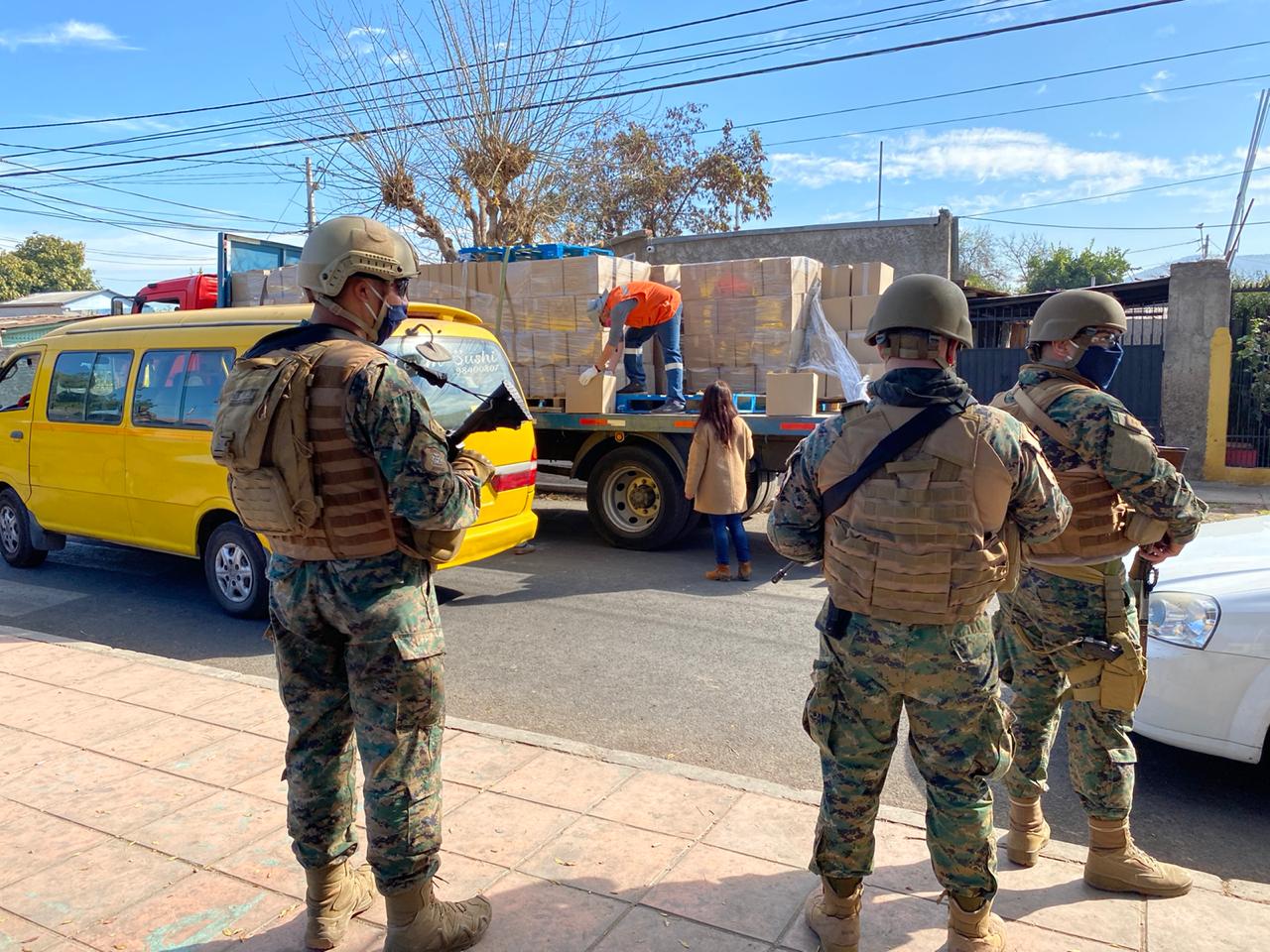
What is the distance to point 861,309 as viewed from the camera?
849 centimetres

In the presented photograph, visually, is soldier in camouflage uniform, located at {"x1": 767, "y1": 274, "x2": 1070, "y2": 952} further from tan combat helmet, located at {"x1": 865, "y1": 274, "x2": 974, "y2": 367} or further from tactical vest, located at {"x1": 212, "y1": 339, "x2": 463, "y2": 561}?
tactical vest, located at {"x1": 212, "y1": 339, "x2": 463, "y2": 561}

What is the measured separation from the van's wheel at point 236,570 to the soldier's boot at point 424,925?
399 cm

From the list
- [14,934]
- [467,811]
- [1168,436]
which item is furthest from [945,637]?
[1168,436]

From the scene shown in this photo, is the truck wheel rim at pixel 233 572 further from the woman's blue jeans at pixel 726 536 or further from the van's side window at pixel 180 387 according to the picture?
the woman's blue jeans at pixel 726 536

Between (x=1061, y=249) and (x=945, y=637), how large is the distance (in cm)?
3690

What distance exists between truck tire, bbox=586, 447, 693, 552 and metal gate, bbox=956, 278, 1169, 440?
20.2 feet

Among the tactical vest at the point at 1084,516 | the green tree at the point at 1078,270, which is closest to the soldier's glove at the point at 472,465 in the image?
the tactical vest at the point at 1084,516

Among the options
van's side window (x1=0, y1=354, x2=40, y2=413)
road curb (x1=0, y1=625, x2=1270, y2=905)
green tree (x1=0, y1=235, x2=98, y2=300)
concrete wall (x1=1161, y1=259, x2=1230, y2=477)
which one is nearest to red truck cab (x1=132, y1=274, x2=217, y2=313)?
van's side window (x1=0, y1=354, x2=40, y2=413)

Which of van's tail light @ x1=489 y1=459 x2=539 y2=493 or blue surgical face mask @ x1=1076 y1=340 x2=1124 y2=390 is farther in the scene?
van's tail light @ x1=489 y1=459 x2=539 y2=493

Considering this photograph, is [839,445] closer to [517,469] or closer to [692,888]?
[692,888]

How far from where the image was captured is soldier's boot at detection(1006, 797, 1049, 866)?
290 centimetres

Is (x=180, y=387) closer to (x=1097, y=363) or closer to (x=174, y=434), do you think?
(x=174, y=434)

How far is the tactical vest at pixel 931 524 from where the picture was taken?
2215 mm

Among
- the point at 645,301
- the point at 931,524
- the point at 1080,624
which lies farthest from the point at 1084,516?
the point at 645,301
